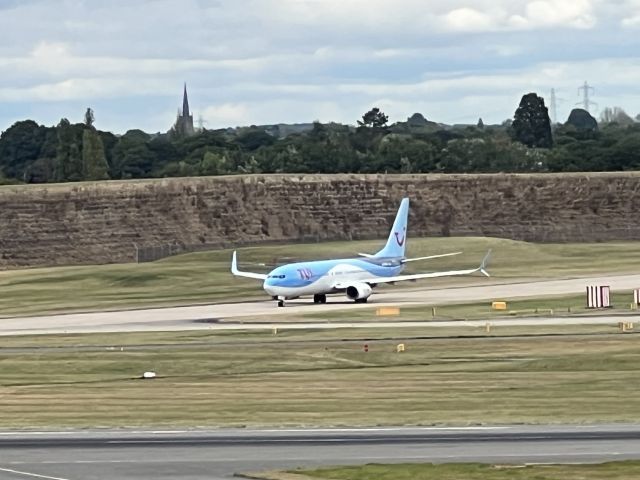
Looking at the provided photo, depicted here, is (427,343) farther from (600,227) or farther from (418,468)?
(600,227)

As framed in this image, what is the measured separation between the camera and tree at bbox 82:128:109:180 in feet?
627

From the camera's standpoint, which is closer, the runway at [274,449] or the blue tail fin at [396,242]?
the runway at [274,449]

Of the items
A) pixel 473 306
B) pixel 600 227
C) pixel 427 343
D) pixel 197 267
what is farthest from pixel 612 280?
pixel 600 227

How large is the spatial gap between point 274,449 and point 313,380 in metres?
18.1

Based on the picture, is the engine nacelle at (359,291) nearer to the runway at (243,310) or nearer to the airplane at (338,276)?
the airplane at (338,276)

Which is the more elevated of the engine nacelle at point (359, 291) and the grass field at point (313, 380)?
the engine nacelle at point (359, 291)

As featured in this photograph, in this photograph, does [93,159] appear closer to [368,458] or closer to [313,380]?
[313,380]

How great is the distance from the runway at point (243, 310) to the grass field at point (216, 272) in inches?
230

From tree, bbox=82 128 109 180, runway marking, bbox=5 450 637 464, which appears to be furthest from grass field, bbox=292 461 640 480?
tree, bbox=82 128 109 180

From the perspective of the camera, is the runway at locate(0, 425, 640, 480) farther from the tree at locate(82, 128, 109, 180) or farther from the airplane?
the tree at locate(82, 128, 109, 180)

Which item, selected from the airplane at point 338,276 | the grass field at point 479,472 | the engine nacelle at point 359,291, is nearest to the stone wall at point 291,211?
the airplane at point 338,276

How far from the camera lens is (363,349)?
226 feet

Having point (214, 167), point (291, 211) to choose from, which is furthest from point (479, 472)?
point (214, 167)

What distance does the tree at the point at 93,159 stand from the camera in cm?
19100
